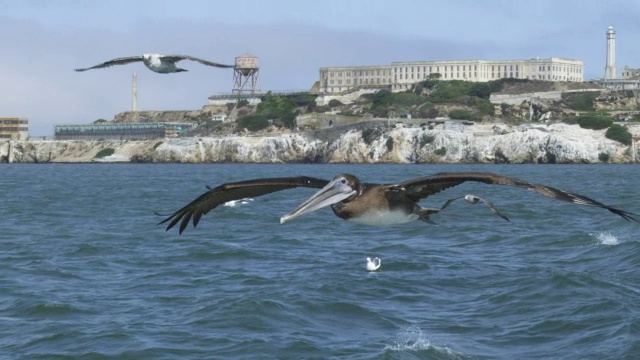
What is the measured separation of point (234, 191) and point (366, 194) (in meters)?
1.59

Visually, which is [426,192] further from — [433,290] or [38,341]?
[433,290]

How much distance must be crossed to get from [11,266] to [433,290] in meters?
11.1

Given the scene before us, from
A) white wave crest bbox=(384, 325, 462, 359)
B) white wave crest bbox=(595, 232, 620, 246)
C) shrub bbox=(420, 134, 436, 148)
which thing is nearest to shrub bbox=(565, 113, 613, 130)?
shrub bbox=(420, 134, 436, 148)

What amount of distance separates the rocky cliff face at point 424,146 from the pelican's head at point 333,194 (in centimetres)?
12591

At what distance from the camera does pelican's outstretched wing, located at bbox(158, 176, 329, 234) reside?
39.6 feet

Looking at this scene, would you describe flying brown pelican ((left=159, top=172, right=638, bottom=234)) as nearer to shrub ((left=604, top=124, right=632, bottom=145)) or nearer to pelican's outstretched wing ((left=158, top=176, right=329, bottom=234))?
pelican's outstretched wing ((left=158, top=176, right=329, bottom=234))

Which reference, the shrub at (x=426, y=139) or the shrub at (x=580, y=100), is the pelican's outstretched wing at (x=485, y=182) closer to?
the shrub at (x=426, y=139)

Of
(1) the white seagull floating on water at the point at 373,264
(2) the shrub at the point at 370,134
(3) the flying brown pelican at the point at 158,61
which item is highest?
(3) the flying brown pelican at the point at 158,61

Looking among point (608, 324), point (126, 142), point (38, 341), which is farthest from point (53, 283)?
point (126, 142)

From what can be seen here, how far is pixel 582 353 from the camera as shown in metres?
17.8

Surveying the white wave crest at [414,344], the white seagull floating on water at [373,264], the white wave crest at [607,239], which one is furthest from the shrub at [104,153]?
the white wave crest at [414,344]

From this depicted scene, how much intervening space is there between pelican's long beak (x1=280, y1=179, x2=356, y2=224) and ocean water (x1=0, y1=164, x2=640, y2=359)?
6.79 ft

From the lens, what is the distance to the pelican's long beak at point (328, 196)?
35.8 feet

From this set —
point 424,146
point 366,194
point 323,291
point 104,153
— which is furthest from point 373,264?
point 104,153
